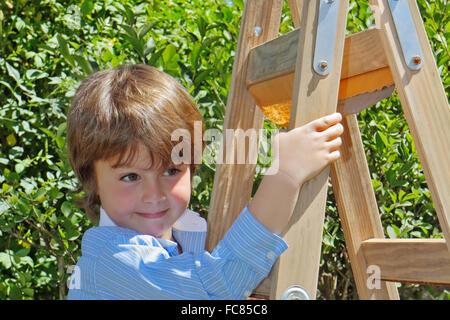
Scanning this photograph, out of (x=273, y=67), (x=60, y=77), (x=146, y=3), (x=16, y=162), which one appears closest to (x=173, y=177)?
(x=273, y=67)

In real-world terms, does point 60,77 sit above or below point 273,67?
above

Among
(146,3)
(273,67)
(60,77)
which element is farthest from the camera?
(146,3)

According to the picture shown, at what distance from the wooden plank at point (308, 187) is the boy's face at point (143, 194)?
0.42m

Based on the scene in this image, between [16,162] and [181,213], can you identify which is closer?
[181,213]

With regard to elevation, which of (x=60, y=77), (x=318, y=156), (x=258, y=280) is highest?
(x=60, y=77)

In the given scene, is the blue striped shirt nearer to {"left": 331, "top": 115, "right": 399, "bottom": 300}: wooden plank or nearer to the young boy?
the young boy

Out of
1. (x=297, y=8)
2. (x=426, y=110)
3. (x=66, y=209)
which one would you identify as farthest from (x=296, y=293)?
(x=66, y=209)

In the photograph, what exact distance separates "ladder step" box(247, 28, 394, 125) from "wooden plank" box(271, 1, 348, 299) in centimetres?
9

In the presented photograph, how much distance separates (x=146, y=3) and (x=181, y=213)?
1442 mm

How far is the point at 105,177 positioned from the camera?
1.63 metres

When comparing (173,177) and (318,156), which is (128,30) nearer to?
(173,177)

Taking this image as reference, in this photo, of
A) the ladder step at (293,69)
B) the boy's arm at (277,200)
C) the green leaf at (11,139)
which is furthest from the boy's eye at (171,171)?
the green leaf at (11,139)

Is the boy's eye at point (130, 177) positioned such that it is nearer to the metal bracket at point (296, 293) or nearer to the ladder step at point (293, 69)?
the ladder step at point (293, 69)

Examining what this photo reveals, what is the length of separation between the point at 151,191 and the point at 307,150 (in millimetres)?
451
